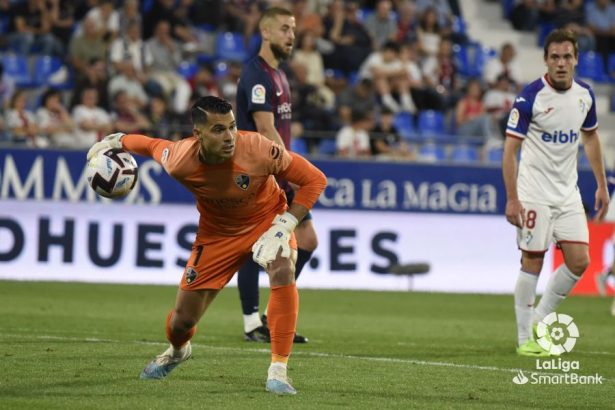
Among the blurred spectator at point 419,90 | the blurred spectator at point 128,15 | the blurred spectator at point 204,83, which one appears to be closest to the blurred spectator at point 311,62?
the blurred spectator at point 204,83

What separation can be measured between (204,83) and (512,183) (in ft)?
32.4

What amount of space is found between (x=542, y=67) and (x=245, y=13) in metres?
6.67

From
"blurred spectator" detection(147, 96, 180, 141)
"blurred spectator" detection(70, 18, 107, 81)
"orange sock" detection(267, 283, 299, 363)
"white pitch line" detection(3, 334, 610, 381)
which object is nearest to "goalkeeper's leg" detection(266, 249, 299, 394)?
"orange sock" detection(267, 283, 299, 363)

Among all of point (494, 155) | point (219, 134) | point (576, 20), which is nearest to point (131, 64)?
point (494, 155)

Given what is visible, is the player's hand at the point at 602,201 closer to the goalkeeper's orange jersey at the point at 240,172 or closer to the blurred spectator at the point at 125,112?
the goalkeeper's orange jersey at the point at 240,172

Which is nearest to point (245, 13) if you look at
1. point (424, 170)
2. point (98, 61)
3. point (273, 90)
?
point (98, 61)

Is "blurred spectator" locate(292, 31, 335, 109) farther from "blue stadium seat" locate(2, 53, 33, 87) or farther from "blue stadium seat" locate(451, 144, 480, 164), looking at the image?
"blue stadium seat" locate(2, 53, 33, 87)

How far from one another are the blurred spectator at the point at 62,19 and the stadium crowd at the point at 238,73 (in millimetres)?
21

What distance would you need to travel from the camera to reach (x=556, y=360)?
8641 millimetres

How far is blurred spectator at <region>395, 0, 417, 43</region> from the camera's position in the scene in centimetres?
2120

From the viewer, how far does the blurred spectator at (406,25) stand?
21.2 meters

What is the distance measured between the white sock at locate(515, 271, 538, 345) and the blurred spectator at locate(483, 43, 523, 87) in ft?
39.8

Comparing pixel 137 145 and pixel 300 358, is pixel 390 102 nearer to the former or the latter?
pixel 300 358

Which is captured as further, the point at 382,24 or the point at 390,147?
the point at 382,24
